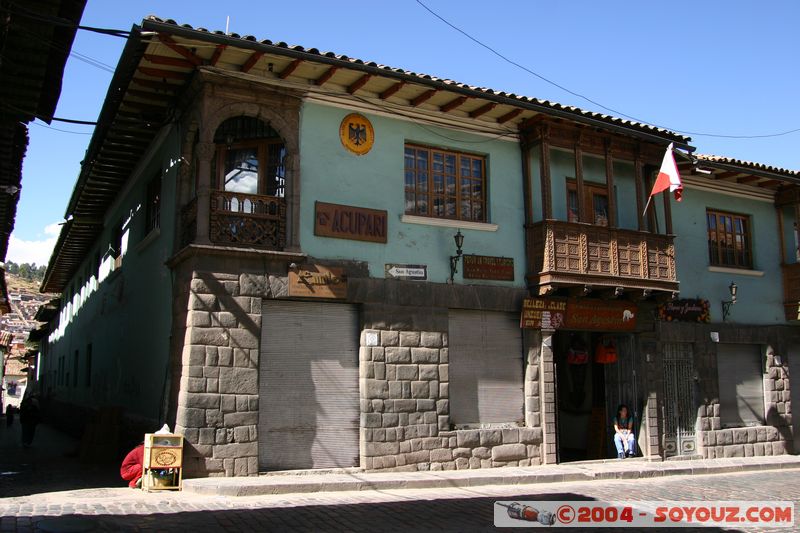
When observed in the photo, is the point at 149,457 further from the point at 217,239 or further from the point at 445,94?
the point at 445,94

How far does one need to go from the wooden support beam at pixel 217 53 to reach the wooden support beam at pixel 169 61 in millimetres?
334

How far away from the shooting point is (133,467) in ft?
33.8

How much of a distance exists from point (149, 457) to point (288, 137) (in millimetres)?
5431

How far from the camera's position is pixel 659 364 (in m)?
15.3

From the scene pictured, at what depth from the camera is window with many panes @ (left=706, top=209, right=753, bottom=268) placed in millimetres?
17062

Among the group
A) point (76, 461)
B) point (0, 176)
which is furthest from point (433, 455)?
point (0, 176)

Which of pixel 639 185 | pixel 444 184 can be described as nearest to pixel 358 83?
pixel 444 184

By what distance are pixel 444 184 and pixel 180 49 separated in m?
5.27

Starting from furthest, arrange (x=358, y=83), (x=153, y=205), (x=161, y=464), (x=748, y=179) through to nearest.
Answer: (x=748, y=179), (x=153, y=205), (x=358, y=83), (x=161, y=464)

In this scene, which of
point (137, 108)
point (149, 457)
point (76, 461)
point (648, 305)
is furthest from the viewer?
point (648, 305)

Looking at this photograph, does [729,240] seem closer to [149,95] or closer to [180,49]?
[180,49]

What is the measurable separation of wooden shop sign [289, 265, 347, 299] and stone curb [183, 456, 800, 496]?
2872 millimetres

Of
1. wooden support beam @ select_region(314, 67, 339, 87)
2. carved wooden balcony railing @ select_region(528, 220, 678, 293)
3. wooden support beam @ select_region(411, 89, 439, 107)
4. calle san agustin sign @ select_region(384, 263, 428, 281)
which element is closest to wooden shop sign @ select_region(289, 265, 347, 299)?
calle san agustin sign @ select_region(384, 263, 428, 281)

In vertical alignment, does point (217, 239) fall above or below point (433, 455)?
above
